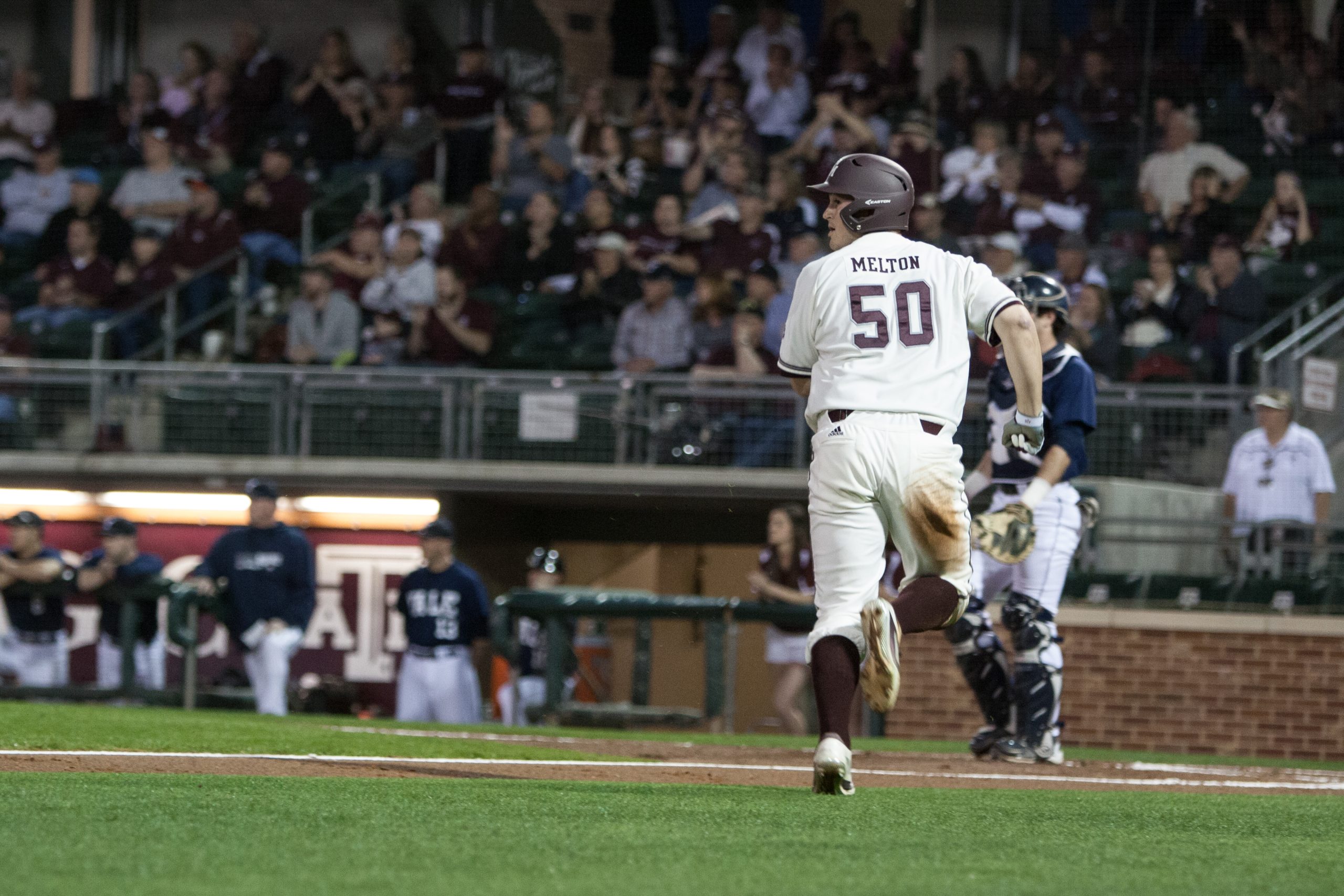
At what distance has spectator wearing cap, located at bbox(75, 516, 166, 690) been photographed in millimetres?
13141

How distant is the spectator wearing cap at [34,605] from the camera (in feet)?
43.4

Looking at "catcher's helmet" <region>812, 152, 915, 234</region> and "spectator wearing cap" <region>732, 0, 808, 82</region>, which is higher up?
"spectator wearing cap" <region>732, 0, 808, 82</region>

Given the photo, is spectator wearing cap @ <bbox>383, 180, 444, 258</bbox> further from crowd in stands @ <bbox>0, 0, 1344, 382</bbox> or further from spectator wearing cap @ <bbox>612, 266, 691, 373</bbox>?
spectator wearing cap @ <bbox>612, 266, 691, 373</bbox>

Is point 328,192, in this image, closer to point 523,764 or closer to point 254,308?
point 254,308

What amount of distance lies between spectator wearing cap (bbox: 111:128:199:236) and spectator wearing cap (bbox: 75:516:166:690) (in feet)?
16.5

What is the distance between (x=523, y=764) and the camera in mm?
6691

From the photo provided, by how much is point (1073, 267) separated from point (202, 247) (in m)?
8.06

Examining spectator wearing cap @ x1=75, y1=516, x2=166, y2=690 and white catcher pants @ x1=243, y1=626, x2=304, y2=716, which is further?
spectator wearing cap @ x1=75, y1=516, x2=166, y2=690

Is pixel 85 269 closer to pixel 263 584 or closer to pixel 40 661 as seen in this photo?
pixel 40 661

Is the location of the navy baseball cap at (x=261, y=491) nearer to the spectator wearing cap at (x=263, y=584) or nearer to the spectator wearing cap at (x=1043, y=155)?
the spectator wearing cap at (x=263, y=584)

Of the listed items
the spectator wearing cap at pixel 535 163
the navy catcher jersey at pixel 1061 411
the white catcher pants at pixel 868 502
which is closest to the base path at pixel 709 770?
the white catcher pants at pixel 868 502

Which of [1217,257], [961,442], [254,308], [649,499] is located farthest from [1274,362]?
[254,308]

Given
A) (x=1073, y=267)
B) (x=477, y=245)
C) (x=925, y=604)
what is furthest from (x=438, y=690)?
(x=925, y=604)

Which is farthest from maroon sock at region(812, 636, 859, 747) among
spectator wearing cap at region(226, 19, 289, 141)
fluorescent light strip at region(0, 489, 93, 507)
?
spectator wearing cap at region(226, 19, 289, 141)
